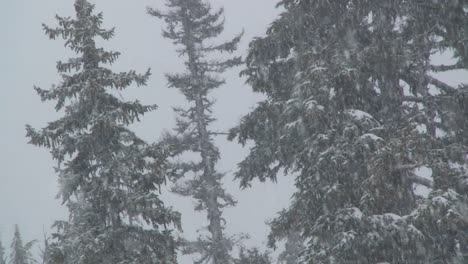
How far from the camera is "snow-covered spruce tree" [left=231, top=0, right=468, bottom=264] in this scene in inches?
400

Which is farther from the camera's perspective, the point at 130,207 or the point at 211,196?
the point at 211,196

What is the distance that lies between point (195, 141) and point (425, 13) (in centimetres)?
1187

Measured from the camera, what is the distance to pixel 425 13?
1234cm

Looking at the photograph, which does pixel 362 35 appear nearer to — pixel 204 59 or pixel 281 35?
pixel 281 35

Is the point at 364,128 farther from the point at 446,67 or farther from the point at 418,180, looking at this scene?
the point at 446,67

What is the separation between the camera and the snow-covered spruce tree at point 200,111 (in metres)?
22.0

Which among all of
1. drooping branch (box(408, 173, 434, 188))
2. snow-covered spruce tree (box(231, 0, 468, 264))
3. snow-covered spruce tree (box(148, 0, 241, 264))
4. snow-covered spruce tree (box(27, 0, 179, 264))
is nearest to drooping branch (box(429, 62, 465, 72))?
snow-covered spruce tree (box(231, 0, 468, 264))

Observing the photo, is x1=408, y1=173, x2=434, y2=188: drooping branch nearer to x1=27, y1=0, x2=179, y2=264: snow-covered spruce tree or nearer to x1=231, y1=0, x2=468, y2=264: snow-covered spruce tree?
x1=231, y1=0, x2=468, y2=264: snow-covered spruce tree

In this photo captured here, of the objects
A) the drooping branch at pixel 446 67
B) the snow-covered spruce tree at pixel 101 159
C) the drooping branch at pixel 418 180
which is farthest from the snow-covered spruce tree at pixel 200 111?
the drooping branch at pixel 418 180

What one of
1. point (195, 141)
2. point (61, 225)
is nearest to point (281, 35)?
point (195, 141)

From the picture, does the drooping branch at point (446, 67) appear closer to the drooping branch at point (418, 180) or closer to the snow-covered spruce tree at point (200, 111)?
the drooping branch at point (418, 180)

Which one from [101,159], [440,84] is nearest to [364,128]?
[440,84]

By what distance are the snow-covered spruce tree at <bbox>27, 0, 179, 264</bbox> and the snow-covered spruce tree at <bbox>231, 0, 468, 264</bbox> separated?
2.67 metres

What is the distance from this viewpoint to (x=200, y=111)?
74.4ft
